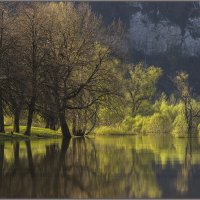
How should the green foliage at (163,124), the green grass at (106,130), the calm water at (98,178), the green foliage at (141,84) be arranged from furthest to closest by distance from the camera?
the green foliage at (141,84) < the green foliage at (163,124) < the green grass at (106,130) < the calm water at (98,178)

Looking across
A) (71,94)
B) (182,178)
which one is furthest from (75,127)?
(182,178)

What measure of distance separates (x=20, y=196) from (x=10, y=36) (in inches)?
1073

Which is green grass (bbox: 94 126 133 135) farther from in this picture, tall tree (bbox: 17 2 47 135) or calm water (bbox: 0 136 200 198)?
calm water (bbox: 0 136 200 198)

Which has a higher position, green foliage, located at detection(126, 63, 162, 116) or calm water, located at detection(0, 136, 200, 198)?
green foliage, located at detection(126, 63, 162, 116)

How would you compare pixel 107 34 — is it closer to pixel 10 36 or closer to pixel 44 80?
pixel 44 80

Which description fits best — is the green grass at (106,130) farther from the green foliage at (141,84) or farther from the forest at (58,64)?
the green foliage at (141,84)

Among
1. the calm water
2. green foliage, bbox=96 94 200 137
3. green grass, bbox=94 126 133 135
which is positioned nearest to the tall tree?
the calm water

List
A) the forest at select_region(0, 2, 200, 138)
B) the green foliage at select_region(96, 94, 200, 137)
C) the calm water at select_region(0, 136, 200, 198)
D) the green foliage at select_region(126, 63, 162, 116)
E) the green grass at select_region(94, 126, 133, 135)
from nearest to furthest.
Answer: the calm water at select_region(0, 136, 200, 198) < the forest at select_region(0, 2, 200, 138) < the green grass at select_region(94, 126, 133, 135) < the green foliage at select_region(96, 94, 200, 137) < the green foliage at select_region(126, 63, 162, 116)

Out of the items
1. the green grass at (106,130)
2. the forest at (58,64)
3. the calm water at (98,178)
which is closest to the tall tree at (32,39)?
the forest at (58,64)

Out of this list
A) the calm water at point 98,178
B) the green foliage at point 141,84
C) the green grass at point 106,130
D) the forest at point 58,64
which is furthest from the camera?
the green foliage at point 141,84

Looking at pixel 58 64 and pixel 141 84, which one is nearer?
pixel 58 64

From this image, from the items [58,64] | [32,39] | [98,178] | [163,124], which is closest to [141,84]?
[163,124]

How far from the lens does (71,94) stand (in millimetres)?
45719

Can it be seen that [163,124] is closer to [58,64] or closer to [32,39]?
[58,64]
